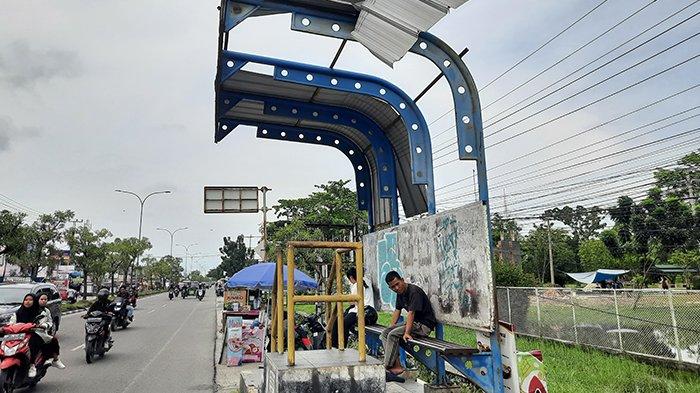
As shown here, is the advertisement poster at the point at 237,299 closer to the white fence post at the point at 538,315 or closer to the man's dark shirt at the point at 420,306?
the white fence post at the point at 538,315

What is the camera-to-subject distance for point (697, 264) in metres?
35.6

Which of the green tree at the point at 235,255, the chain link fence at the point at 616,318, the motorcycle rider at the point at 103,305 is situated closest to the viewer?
the chain link fence at the point at 616,318

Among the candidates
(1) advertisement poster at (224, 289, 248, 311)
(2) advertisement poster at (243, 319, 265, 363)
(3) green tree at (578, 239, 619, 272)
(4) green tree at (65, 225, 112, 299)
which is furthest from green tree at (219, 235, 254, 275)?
(2) advertisement poster at (243, 319, 265, 363)

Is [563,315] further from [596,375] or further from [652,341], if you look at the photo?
[596,375]

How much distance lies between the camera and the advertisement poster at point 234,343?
30.7ft

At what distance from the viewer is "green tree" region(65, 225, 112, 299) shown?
33.8m

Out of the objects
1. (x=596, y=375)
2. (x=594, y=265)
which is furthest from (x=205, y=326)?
(x=594, y=265)

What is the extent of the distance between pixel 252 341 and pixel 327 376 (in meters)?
6.24

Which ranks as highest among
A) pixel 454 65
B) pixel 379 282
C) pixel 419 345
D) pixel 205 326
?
pixel 454 65

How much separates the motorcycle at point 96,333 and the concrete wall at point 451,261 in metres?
6.24

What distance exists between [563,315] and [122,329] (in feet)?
45.0

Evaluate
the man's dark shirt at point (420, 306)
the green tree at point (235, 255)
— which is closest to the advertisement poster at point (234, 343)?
the man's dark shirt at point (420, 306)

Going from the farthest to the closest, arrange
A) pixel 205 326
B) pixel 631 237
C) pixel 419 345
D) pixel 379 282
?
pixel 631 237
pixel 205 326
pixel 379 282
pixel 419 345

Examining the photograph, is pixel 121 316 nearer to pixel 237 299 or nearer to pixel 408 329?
pixel 237 299
